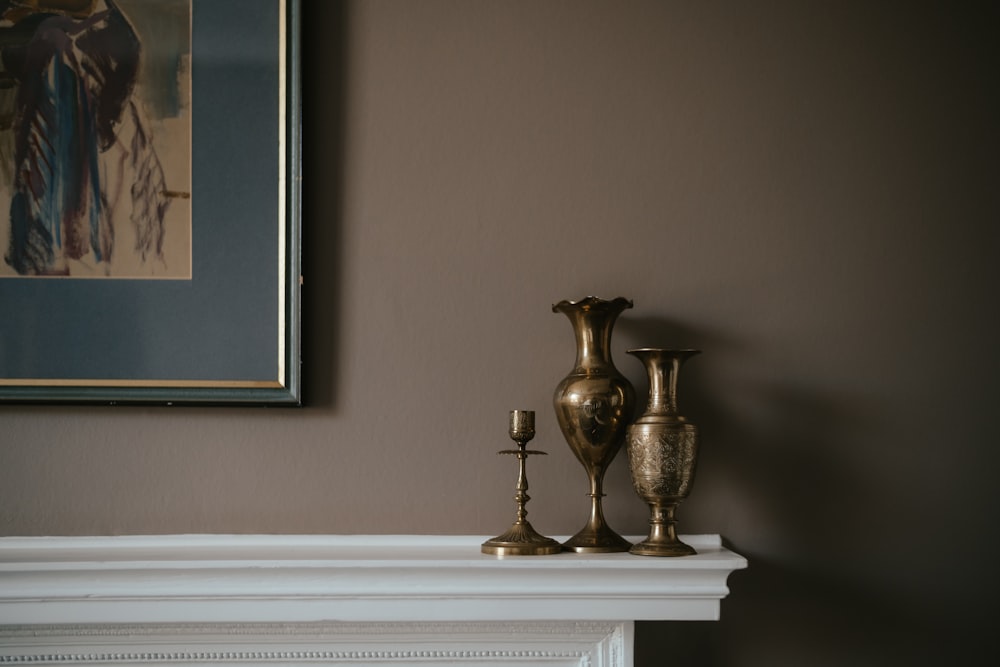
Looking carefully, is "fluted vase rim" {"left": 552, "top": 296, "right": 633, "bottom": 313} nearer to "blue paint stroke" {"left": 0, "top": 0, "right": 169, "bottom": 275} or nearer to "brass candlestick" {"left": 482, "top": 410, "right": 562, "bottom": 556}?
"brass candlestick" {"left": 482, "top": 410, "right": 562, "bottom": 556}

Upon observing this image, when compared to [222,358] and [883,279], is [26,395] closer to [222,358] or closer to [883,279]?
[222,358]

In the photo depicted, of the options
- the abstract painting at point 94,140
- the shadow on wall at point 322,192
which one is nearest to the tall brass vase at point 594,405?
the shadow on wall at point 322,192

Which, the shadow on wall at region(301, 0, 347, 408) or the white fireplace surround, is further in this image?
the shadow on wall at region(301, 0, 347, 408)

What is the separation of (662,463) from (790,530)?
28 cm

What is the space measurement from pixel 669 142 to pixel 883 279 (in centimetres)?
38

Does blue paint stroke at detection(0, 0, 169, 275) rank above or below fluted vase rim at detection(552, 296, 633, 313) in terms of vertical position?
above

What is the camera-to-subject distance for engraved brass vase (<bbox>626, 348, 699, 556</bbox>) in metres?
1.20

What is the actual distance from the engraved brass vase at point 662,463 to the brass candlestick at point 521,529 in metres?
0.13

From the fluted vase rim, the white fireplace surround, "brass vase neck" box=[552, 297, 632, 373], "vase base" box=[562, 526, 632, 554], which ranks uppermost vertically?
the fluted vase rim

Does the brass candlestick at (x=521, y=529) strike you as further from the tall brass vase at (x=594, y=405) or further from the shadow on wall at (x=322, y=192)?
the shadow on wall at (x=322, y=192)

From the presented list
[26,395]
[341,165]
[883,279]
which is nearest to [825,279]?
[883,279]

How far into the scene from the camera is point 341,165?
1359 millimetres

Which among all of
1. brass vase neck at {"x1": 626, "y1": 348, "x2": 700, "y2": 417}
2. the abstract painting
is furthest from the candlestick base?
the abstract painting

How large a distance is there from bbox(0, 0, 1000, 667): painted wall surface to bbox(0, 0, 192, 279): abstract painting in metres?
0.20
